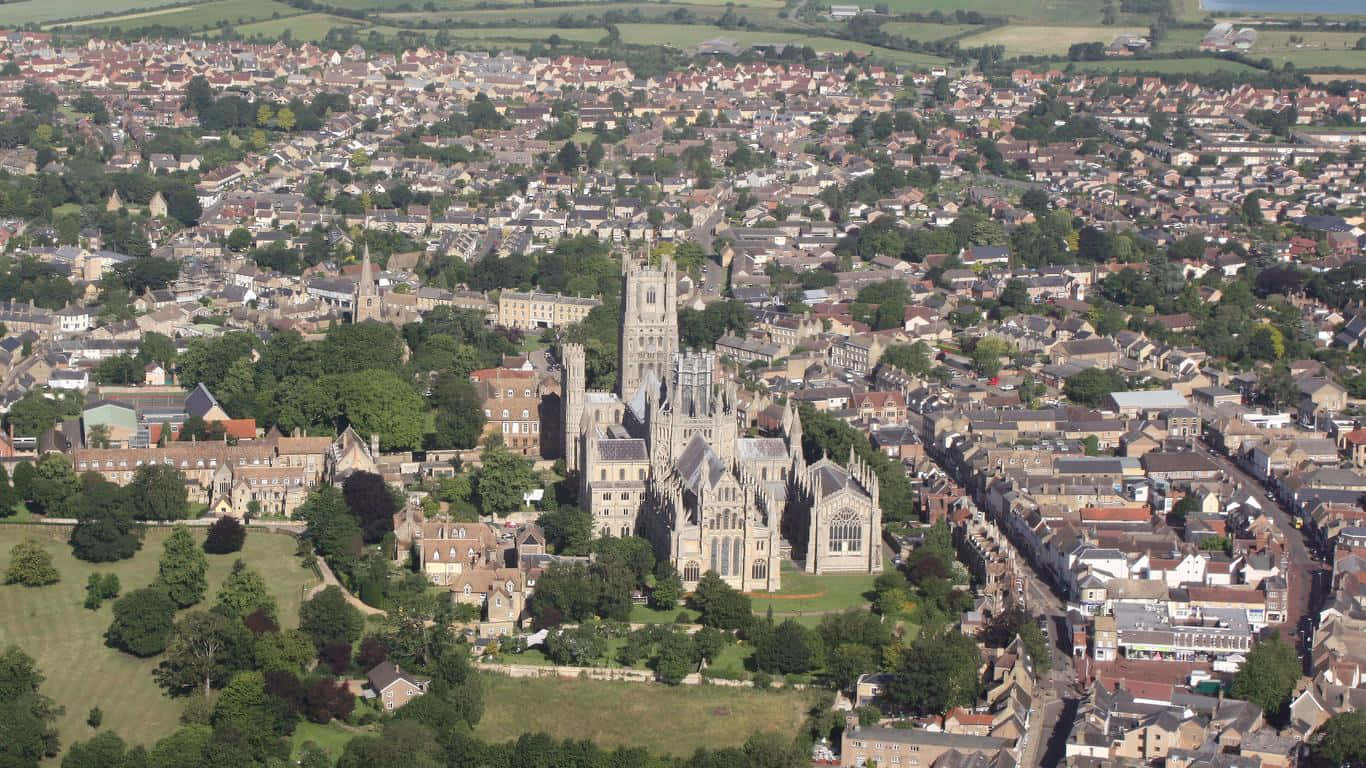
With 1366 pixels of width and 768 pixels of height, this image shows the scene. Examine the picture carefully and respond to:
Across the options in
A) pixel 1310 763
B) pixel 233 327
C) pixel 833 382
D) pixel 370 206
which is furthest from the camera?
pixel 370 206

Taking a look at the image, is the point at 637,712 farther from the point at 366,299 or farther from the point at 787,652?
the point at 366,299

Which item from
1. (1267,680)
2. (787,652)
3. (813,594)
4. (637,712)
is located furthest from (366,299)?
(1267,680)

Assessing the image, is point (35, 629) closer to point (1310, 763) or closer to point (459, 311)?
point (1310, 763)

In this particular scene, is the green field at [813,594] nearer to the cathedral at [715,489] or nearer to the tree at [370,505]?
the cathedral at [715,489]

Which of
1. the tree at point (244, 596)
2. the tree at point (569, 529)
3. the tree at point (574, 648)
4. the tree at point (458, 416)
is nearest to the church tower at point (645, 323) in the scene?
the tree at point (458, 416)

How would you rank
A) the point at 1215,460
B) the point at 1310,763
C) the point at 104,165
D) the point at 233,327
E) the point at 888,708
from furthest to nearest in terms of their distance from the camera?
the point at 104,165 → the point at 233,327 → the point at 1215,460 → the point at 888,708 → the point at 1310,763

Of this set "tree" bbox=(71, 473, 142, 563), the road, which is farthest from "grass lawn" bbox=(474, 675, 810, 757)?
the road

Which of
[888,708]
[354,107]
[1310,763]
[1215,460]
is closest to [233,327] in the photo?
[1215,460]
